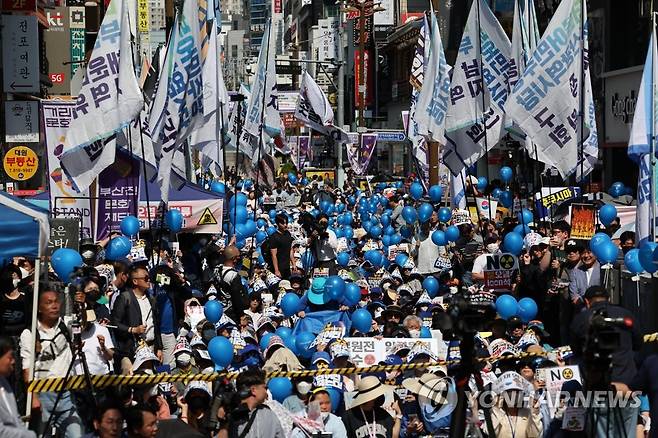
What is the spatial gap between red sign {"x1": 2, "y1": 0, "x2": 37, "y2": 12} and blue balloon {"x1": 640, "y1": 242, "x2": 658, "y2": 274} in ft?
73.5

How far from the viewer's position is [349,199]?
38156mm

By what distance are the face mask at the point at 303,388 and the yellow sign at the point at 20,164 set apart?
58.0 ft

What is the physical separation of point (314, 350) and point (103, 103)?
3964mm

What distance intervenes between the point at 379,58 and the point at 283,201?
47716mm

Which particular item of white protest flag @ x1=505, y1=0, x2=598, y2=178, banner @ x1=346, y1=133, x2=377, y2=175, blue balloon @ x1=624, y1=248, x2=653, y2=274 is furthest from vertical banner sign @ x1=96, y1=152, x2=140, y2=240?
banner @ x1=346, y1=133, x2=377, y2=175

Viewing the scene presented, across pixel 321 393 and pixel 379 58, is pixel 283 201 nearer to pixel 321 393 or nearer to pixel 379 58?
pixel 321 393

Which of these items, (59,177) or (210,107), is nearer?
(210,107)

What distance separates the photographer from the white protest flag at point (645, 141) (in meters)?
13.8

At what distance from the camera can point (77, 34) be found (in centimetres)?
4666

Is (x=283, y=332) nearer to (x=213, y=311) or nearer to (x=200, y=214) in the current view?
(x=213, y=311)

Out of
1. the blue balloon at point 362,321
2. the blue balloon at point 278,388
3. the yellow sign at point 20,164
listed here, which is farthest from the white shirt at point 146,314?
the yellow sign at point 20,164

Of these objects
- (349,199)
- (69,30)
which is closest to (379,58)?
(69,30)

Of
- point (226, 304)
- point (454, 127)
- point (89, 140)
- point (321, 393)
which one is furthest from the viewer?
point (454, 127)

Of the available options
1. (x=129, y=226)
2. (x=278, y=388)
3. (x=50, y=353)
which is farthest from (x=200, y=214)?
(x=50, y=353)
